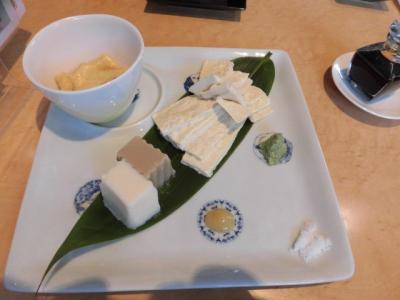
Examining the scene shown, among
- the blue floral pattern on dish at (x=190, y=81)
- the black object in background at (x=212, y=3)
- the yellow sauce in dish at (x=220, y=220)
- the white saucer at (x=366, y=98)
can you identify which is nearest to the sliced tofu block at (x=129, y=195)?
the yellow sauce in dish at (x=220, y=220)

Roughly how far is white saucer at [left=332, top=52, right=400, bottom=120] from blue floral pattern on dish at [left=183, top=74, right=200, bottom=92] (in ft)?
1.55

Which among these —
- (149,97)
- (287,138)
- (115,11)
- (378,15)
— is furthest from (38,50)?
(378,15)

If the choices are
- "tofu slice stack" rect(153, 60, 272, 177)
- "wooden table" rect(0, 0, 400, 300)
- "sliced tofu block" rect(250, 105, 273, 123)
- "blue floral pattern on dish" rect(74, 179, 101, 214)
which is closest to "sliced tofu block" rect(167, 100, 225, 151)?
"tofu slice stack" rect(153, 60, 272, 177)

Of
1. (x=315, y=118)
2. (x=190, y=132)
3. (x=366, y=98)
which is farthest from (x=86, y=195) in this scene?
(x=366, y=98)

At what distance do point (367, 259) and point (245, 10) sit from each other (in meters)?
1.07

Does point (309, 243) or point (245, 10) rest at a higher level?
point (245, 10)

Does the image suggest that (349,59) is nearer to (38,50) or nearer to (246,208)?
(246,208)

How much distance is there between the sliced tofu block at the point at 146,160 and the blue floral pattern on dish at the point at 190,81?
312mm

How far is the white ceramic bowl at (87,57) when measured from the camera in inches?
30.5

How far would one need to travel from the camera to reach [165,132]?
863 mm

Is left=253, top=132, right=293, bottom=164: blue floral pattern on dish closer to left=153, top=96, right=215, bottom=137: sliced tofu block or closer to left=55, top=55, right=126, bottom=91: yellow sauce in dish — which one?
left=153, top=96, right=215, bottom=137: sliced tofu block

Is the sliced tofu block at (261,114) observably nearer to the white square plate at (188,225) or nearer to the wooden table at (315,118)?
the white square plate at (188,225)

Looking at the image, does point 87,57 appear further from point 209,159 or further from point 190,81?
point 209,159

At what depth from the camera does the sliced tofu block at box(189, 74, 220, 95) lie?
0.91 metres
